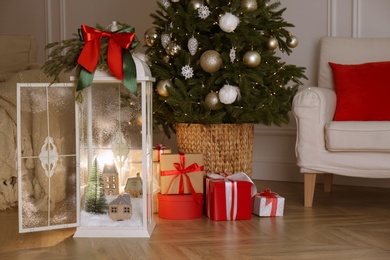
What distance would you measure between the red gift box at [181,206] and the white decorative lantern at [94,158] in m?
0.34

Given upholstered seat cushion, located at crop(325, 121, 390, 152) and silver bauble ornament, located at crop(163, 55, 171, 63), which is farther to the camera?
silver bauble ornament, located at crop(163, 55, 171, 63)

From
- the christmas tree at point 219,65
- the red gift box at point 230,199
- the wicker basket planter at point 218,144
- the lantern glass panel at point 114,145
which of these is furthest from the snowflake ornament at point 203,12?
the red gift box at point 230,199

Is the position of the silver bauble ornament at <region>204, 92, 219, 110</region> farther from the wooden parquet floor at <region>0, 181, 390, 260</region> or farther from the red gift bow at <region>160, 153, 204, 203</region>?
the wooden parquet floor at <region>0, 181, 390, 260</region>

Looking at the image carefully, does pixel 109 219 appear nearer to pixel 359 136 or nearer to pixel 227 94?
pixel 227 94

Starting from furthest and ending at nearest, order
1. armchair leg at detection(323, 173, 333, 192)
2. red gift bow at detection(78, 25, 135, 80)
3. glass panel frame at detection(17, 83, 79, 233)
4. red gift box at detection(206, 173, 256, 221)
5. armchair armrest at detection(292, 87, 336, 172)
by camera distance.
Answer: armchair leg at detection(323, 173, 333, 192) < armchair armrest at detection(292, 87, 336, 172) < red gift box at detection(206, 173, 256, 221) < glass panel frame at detection(17, 83, 79, 233) < red gift bow at detection(78, 25, 135, 80)

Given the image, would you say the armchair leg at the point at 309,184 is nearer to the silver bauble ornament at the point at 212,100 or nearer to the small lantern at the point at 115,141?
the silver bauble ornament at the point at 212,100

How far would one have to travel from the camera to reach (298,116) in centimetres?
312

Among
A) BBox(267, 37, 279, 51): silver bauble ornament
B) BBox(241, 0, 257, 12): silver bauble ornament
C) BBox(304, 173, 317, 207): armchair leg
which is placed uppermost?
BBox(241, 0, 257, 12): silver bauble ornament

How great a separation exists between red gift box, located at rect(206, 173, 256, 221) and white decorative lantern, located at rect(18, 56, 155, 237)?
0.42m

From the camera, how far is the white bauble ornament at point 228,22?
2930 mm

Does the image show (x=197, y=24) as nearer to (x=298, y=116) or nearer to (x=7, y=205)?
(x=298, y=116)

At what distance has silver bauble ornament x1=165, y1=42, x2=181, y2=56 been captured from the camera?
306 centimetres

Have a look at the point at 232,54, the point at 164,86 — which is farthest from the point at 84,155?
the point at 232,54

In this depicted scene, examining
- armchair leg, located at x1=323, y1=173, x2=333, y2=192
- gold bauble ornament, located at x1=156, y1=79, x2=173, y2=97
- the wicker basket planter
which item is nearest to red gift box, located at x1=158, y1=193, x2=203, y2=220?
the wicker basket planter
